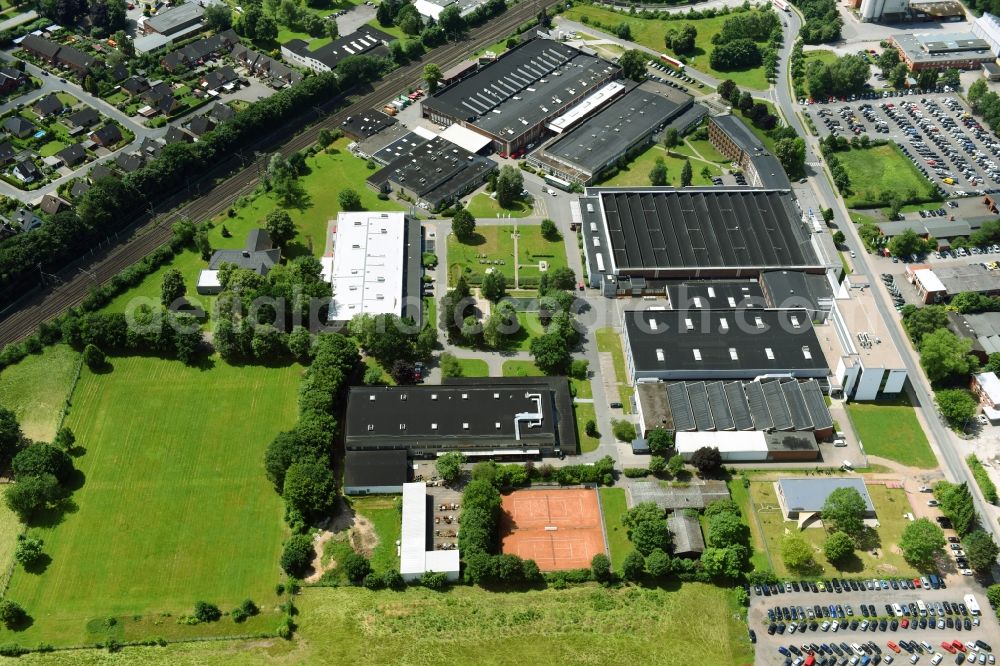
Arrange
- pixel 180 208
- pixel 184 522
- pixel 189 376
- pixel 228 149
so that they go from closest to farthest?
pixel 184 522 < pixel 189 376 < pixel 180 208 < pixel 228 149

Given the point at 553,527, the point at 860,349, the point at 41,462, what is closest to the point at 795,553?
the point at 553,527

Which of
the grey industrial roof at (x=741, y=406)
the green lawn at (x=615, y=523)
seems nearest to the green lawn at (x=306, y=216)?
the grey industrial roof at (x=741, y=406)

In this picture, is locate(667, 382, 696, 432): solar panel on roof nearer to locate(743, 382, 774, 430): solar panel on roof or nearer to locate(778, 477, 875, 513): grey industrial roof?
locate(743, 382, 774, 430): solar panel on roof

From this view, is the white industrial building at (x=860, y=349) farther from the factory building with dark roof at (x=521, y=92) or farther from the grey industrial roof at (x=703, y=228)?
the factory building with dark roof at (x=521, y=92)

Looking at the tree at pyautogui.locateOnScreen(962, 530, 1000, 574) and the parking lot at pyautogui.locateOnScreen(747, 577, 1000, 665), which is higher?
the tree at pyautogui.locateOnScreen(962, 530, 1000, 574)

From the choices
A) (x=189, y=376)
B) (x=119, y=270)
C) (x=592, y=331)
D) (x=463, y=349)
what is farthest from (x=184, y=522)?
(x=592, y=331)

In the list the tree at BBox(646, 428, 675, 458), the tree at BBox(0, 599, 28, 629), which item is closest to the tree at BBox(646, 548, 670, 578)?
the tree at BBox(646, 428, 675, 458)

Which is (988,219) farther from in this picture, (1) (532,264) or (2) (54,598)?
(2) (54,598)
